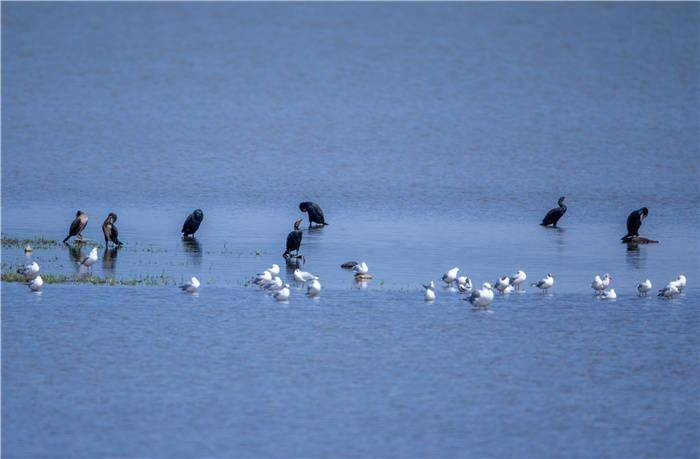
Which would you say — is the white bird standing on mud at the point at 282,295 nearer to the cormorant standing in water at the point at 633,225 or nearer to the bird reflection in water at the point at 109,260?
the bird reflection in water at the point at 109,260

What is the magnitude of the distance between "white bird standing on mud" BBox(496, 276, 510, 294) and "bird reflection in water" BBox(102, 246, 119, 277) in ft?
23.2

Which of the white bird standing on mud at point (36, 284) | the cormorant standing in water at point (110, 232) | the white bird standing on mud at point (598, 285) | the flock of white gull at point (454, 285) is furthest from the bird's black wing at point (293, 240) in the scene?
the white bird standing on mud at point (598, 285)

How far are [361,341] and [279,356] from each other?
155cm

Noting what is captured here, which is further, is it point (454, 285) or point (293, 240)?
point (293, 240)

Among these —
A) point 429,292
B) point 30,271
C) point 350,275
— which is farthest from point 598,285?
point 30,271

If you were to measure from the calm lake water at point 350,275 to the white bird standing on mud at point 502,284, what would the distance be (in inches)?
18.9

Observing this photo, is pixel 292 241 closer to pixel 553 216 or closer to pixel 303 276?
pixel 303 276

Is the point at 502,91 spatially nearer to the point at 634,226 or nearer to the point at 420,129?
the point at 420,129

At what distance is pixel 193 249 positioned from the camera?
98.4ft

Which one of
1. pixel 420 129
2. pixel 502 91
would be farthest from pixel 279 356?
pixel 502 91

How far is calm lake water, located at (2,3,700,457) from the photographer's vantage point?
17406mm

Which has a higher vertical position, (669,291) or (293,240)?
(293,240)

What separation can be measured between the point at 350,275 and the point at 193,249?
15.5 feet

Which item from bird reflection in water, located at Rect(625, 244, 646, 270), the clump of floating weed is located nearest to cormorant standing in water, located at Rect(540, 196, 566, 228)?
bird reflection in water, located at Rect(625, 244, 646, 270)
